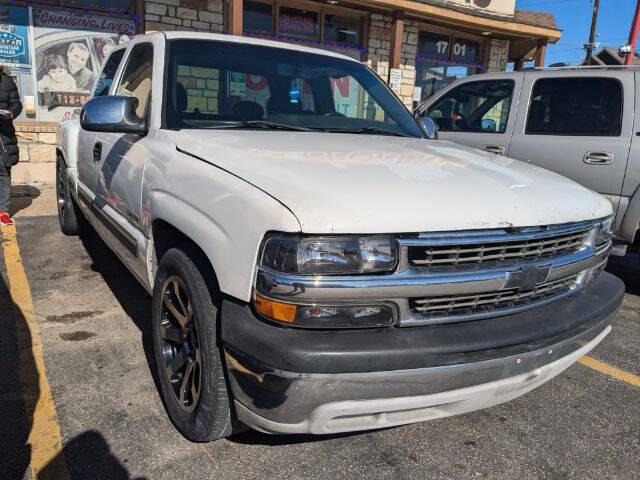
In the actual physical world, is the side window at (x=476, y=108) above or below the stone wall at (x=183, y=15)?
below

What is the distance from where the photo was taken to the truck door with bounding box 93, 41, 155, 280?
279cm

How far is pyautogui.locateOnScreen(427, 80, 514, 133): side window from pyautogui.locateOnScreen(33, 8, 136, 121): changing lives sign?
19.2 feet

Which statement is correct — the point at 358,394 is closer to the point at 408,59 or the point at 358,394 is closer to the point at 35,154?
the point at 35,154

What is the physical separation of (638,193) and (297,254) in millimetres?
4035

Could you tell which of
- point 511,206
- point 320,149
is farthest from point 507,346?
point 320,149

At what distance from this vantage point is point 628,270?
564 centimetres

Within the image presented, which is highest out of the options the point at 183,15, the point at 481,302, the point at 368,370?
the point at 183,15

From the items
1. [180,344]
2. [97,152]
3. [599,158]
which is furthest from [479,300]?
[599,158]

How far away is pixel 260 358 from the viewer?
1.69 meters

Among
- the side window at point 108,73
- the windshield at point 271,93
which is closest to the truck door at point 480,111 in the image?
the windshield at point 271,93

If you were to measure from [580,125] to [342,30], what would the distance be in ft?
24.7

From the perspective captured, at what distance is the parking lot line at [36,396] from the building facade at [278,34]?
4.91 metres

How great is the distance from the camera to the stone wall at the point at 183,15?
9234mm

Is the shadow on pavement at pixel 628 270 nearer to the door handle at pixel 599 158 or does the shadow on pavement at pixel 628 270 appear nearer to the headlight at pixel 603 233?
the door handle at pixel 599 158
